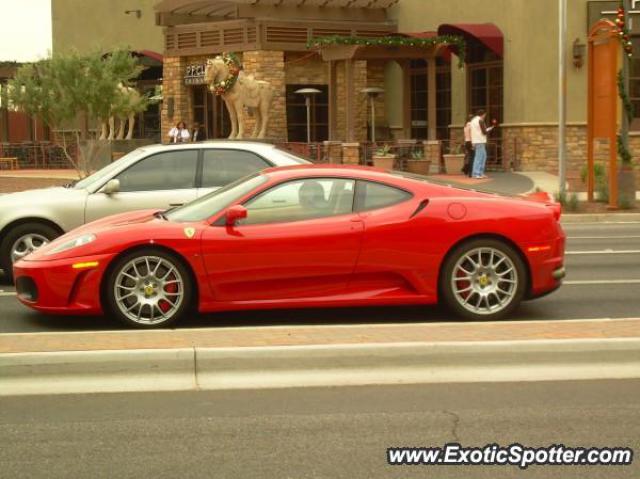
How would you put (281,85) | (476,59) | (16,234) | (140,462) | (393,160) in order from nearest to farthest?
(140,462) < (16,234) < (393,160) < (476,59) < (281,85)

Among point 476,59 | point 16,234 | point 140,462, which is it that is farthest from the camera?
point 476,59

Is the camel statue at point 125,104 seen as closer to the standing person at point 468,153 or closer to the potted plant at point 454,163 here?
the potted plant at point 454,163

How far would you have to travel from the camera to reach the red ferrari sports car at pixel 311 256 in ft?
28.7

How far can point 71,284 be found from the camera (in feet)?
28.7

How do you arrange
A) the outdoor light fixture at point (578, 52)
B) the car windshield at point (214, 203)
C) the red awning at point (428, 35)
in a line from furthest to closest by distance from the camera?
the red awning at point (428, 35) < the outdoor light fixture at point (578, 52) < the car windshield at point (214, 203)

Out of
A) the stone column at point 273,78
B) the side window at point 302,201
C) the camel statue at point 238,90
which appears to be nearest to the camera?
the side window at point 302,201

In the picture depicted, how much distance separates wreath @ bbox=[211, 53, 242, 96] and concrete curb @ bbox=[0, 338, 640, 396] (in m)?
26.4

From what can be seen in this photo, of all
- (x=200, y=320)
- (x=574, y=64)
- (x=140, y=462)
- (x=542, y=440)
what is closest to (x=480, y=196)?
(x=200, y=320)

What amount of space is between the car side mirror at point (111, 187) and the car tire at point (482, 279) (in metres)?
4.07

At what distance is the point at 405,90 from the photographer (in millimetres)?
34250

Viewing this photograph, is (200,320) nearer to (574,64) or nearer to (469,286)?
(469,286)

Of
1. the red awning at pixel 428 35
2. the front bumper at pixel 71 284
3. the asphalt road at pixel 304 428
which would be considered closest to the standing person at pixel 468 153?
the red awning at pixel 428 35

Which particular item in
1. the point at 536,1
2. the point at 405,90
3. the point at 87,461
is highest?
the point at 536,1

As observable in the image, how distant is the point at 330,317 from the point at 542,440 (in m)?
3.85
